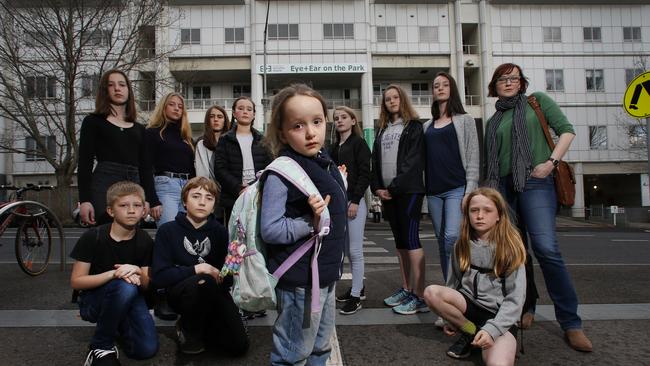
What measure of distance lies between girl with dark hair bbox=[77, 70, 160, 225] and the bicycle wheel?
244 centimetres

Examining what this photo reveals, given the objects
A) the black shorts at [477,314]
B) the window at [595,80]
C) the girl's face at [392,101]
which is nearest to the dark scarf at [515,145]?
the girl's face at [392,101]

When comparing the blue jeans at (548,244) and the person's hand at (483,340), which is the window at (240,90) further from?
the person's hand at (483,340)

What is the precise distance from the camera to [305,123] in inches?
78.0

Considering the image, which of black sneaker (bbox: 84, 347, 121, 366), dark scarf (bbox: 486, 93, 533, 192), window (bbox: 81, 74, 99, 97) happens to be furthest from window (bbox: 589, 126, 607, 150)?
black sneaker (bbox: 84, 347, 121, 366)

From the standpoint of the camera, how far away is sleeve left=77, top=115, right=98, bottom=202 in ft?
10.9

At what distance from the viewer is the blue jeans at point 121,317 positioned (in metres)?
2.64

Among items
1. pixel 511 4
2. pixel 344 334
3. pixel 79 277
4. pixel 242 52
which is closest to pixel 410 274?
pixel 344 334

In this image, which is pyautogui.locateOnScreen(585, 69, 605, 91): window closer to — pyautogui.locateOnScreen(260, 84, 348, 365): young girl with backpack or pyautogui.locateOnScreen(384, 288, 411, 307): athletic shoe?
pyautogui.locateOnScreen(384, 288, 411, 307): athletic shoe

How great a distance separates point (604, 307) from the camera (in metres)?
3.76

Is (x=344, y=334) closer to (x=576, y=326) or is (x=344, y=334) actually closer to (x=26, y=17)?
(x=576, y=326)

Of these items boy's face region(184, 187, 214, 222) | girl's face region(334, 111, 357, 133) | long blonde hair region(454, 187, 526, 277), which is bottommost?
long blonde hair region(454, 187, 526, 277)

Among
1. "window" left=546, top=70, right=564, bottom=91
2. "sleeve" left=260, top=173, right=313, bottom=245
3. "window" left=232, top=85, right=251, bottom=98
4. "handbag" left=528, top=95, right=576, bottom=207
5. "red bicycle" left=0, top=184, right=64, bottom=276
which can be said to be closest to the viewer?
"sleeve" left=260, top=173, right=313, bottom=245

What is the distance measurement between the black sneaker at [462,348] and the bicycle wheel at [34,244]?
493 centimetres

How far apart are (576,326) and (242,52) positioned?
96.8 ft
